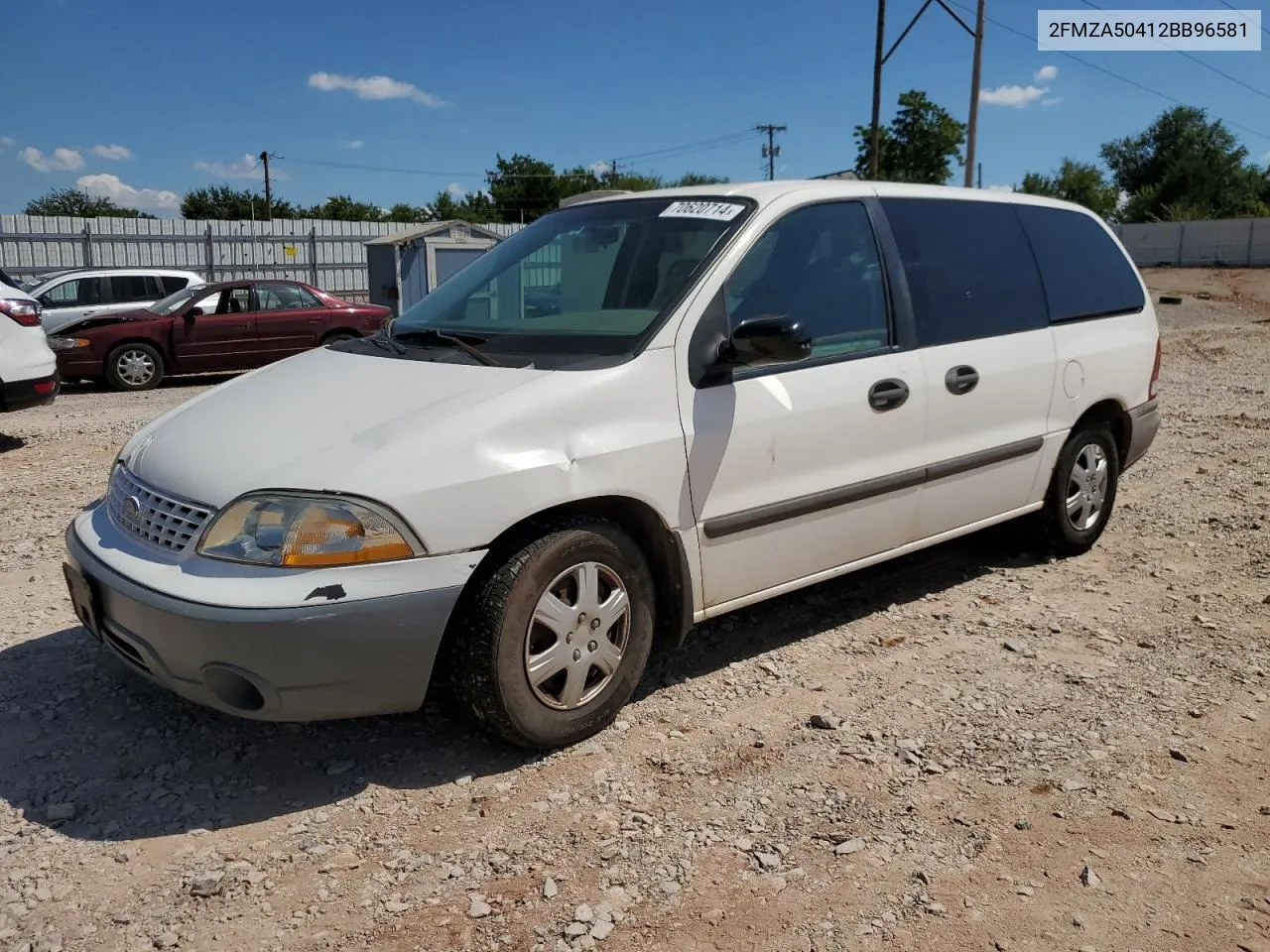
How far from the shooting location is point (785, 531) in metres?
3.77

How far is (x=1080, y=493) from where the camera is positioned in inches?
207

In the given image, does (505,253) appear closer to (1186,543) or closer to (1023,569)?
(1023,569)

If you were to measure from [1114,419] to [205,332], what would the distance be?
465 inches

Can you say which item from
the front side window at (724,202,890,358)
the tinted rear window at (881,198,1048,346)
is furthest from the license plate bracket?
the tinted rear window at (881,198,1048,346)

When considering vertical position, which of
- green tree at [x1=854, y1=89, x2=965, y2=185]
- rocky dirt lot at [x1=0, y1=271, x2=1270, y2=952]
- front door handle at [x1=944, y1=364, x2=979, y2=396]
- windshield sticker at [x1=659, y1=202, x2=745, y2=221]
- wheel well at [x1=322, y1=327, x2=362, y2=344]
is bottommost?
rocky dirt lot at [x1=0, y1=271, x2=1270, y2=952]

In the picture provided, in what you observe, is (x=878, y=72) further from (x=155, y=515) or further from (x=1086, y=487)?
(x=155, y=515)

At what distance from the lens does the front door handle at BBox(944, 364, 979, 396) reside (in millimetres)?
4273

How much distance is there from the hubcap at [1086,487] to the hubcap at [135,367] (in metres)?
11.9

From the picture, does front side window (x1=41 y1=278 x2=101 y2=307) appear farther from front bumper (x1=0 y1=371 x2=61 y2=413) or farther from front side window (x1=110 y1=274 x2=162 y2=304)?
front bumper (x1=0 y1=371 x2=61 y2=413)

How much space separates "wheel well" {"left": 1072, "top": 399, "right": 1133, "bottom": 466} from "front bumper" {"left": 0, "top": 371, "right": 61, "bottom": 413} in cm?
762

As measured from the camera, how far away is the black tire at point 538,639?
9.86 feet

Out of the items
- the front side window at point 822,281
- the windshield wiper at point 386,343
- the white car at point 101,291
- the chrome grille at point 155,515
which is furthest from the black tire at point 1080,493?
the white car at point 101,291

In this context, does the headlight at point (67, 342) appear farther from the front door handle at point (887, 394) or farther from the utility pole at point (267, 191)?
the utility pole at point (267, 191)

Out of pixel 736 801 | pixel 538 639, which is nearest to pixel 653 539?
pixel 538 639
